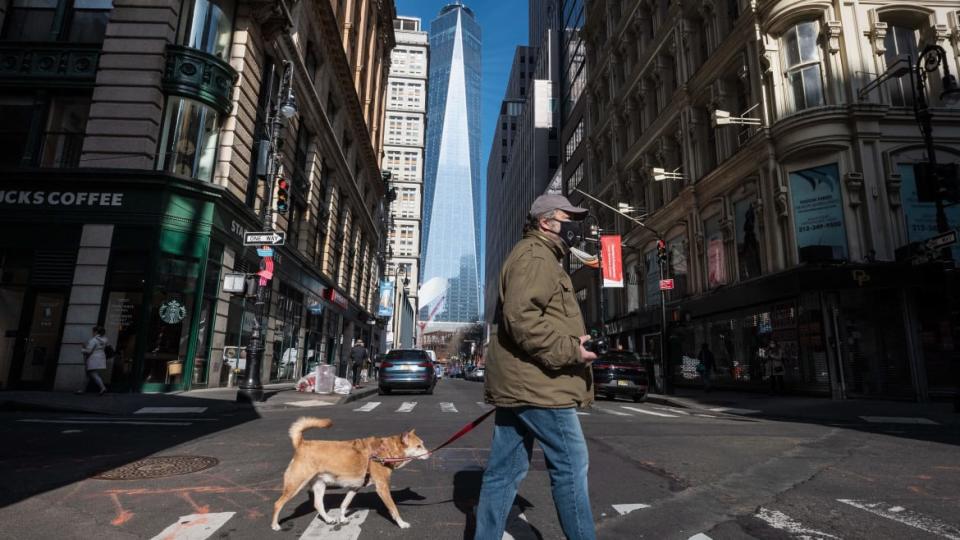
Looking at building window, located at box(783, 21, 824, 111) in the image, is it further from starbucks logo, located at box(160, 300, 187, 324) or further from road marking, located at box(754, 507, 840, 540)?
starbucks logo, located at box(160, 300, 187, 324)

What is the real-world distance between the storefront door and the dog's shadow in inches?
524

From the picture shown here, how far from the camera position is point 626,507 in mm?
4375

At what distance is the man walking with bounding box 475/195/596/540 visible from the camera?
2.76 metres

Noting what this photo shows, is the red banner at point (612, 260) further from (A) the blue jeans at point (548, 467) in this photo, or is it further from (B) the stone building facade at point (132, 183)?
(A) the blue jeans at point (548, 467)

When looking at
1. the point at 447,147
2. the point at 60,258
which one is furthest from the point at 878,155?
the point at 447,147

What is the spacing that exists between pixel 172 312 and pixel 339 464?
13133 mm

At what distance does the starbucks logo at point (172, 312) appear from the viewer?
47.0 ft

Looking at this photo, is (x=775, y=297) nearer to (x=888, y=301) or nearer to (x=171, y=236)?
(x=888, y=301)

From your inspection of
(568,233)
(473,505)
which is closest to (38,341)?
(473,505)

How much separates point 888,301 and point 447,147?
590 feet

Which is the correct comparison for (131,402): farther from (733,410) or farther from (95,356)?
(733,410)

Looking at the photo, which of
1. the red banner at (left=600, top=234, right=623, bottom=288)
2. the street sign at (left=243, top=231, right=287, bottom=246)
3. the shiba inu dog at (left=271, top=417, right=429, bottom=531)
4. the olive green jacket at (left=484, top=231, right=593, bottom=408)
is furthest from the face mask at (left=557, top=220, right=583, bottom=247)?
the red banner at (left=600, top=234, right=623, bottom=288)

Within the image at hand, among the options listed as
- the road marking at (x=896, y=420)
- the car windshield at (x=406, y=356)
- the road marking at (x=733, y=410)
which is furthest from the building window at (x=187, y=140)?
the road marking at (x=896, y=420)

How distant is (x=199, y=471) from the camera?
5.49 metres
